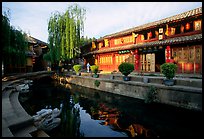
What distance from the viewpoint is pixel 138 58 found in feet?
57.2

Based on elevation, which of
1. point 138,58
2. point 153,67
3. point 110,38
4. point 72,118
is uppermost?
point 110,38

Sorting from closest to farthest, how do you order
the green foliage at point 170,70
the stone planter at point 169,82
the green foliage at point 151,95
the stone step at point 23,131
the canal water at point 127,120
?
the stone step at point 23,131
the canal water at point 127,120
the green foliage at point 170,70
the stone planter at point 169,82
the green foliage at point 151,95

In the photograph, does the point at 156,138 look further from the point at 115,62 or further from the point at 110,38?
the point at 110,38

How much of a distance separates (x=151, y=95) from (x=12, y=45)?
1143 centimetres

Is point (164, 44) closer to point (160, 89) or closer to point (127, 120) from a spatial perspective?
point (160, 89)

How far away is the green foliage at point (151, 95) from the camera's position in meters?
9.65

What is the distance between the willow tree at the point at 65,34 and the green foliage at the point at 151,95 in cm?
1344

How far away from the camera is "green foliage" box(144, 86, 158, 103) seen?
31.7ft

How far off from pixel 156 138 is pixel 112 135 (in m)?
1.87

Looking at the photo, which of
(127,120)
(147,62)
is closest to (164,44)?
(147,62)

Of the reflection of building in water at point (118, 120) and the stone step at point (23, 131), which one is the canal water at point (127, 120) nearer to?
the reflection of building in water at point (118, 120)

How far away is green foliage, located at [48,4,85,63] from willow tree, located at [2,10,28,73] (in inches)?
307

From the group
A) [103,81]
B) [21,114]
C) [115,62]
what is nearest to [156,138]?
[21,114]

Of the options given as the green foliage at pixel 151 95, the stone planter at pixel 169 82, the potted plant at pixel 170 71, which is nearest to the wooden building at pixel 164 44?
the potted plant at pixel 170 71
